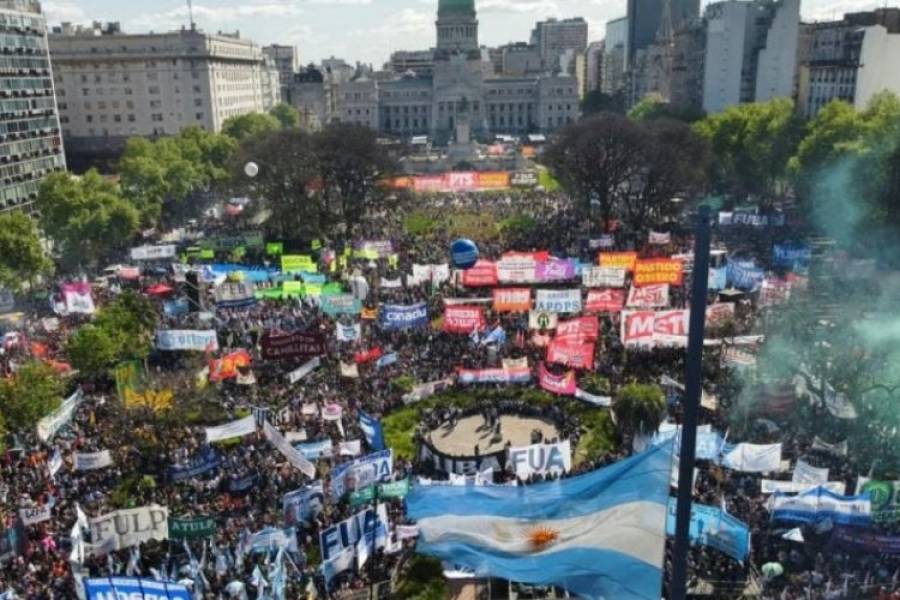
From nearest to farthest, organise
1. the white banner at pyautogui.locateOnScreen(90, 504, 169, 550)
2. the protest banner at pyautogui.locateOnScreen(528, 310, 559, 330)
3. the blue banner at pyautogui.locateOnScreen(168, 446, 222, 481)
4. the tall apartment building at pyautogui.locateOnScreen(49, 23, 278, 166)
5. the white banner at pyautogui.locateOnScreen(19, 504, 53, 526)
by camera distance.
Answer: the white banner at pyautogui.locateOnScreen(90, 504, 169, 550), the white banner at pyautogui.locateOnScreen(19, 504, 53, 526), the blue banner at pyautogui.locateOnScreen(168, 446, 222, 481), the protest banner at pyautogui.locateOnScreen(528, 310, 559, 330), the tall apartment building at pyautogui.locateOnScreen(49, 23, 278, 166)

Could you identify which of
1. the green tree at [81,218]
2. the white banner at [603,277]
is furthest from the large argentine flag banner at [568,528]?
the green tree at [81,218]

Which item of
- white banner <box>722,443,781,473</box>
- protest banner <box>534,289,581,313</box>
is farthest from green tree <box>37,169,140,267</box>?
white banner <box>722,443,781,473</box>

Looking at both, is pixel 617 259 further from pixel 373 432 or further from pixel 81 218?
pixel 81 218

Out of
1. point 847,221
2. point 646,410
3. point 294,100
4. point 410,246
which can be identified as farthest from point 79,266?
point 294,100

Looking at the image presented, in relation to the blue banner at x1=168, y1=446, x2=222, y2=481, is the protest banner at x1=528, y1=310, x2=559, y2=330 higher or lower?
higher

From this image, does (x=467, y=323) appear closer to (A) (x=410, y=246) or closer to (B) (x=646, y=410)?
(B) (x=646, y=410)

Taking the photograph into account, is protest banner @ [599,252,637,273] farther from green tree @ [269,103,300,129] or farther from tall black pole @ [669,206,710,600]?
green tree @ [269,103,300,129]
